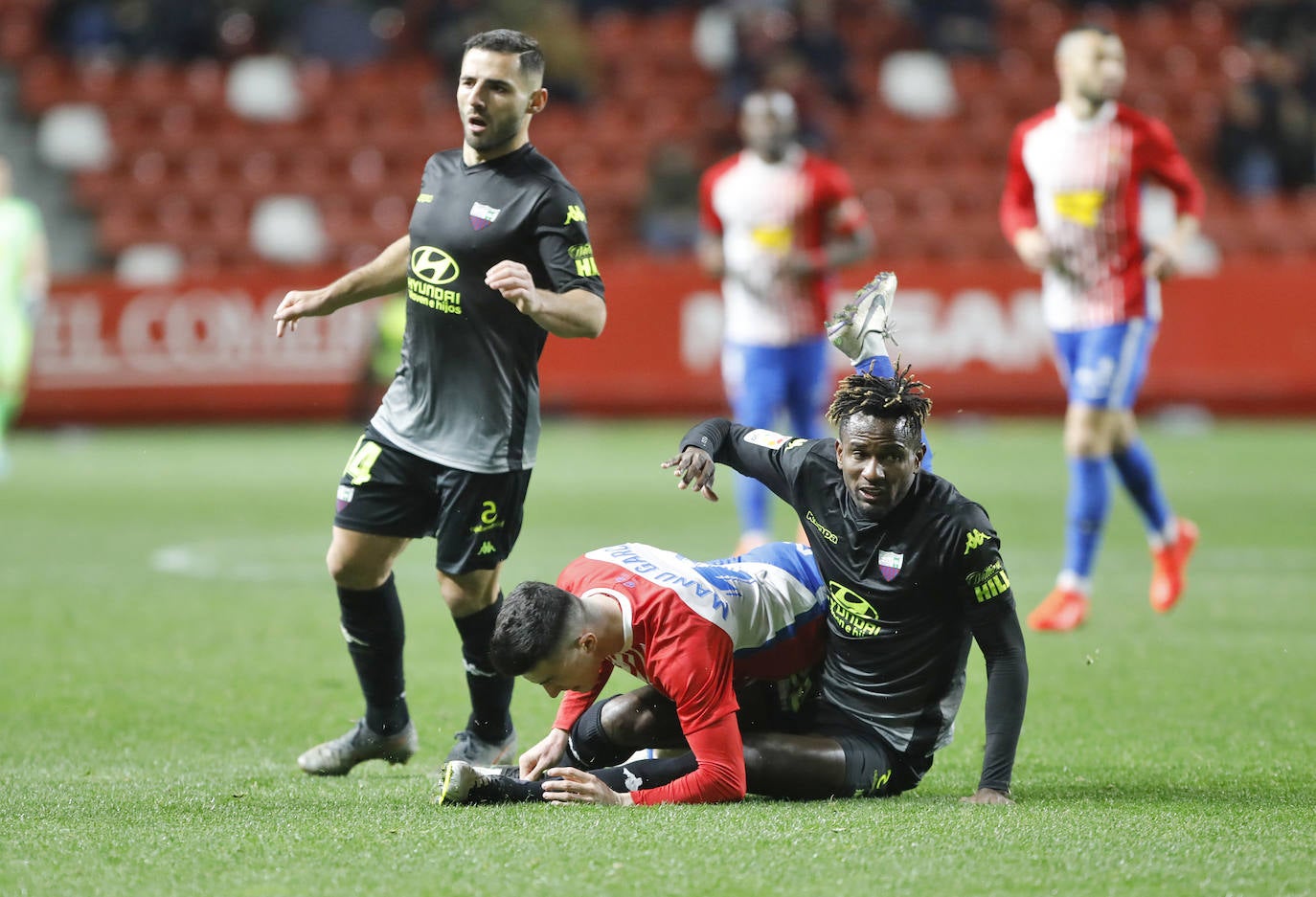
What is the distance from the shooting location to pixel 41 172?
1983 cm

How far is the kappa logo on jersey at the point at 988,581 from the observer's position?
14.0 feet

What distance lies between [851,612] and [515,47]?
1794mm

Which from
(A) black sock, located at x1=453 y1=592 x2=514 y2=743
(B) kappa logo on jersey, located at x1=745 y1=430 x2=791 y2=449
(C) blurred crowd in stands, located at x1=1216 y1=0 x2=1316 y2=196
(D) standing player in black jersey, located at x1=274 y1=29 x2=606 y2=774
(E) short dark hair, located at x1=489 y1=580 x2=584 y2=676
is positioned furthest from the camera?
(C) blurred crowd in stands, located at x1=1216 y1=0 x2=1316 y2=196

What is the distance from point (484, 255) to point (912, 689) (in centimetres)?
166

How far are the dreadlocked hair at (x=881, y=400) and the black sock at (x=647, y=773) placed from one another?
94 centimetres

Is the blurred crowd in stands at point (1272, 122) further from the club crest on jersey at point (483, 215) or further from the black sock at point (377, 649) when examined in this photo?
the black sock at point (377, 649)

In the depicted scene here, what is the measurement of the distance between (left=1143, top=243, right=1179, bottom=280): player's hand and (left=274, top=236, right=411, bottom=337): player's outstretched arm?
12.4ft

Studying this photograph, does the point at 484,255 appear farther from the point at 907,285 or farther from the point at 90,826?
the point at 907,285

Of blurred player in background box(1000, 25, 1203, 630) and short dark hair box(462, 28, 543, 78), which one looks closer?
short dark hair box(462, 28, 543, 78)

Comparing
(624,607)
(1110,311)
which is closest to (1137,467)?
(1110,311)

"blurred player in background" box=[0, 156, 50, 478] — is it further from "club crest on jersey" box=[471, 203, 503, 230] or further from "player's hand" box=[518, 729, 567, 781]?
"player's hand" box=[518, 729, 567, 781]

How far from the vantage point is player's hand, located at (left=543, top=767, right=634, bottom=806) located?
427 cm

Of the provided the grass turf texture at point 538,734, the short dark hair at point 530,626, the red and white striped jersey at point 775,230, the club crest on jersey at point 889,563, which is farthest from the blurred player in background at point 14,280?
the club crest on jersey at point 889,563

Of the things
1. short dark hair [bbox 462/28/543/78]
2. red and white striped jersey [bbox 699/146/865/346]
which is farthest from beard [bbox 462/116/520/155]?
red and white striped jersey [bbox 699/146/865/346]
